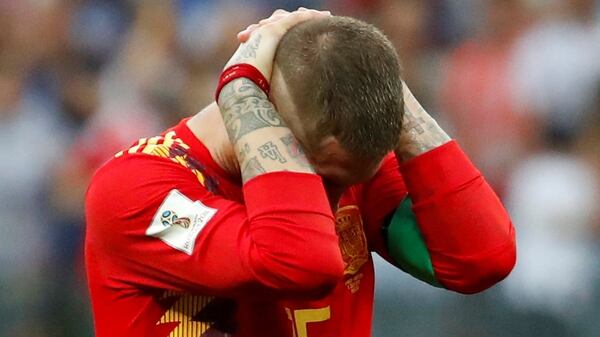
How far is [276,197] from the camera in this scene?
2.07 meters

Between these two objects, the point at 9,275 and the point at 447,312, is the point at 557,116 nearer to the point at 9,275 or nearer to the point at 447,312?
the point at 447,312

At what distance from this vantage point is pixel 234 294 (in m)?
2.07

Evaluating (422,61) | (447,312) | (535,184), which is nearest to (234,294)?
(447,312)

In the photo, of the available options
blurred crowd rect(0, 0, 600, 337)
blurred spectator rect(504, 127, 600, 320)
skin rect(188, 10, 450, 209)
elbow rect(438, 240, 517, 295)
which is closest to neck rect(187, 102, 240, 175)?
skin rect(188, 10, 450, 209)

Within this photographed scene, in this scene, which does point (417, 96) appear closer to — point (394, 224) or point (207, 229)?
point (394, 224)

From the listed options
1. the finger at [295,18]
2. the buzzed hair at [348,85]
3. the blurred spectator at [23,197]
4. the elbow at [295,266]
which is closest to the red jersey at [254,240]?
the elbow at [295,266]

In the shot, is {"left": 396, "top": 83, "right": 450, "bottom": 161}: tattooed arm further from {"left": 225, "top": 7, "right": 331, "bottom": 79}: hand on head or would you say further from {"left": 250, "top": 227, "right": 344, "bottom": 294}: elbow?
{"left": 250, "top": 227, "right": 344, "bottom": 294}: elbow

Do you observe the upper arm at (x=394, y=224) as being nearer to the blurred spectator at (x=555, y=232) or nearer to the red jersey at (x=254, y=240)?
the red jersey at (x=254, y=240)

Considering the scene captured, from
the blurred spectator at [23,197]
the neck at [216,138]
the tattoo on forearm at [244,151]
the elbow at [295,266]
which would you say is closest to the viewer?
the elbow at [295,266]

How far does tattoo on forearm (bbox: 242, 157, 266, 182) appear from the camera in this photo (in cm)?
210

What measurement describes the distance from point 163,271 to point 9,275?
277 cm

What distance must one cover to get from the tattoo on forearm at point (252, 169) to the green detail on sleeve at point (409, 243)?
0.44 meters

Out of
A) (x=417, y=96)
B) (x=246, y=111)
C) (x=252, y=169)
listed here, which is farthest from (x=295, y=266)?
(x=417, y=96)

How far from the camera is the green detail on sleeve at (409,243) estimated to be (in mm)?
2393
